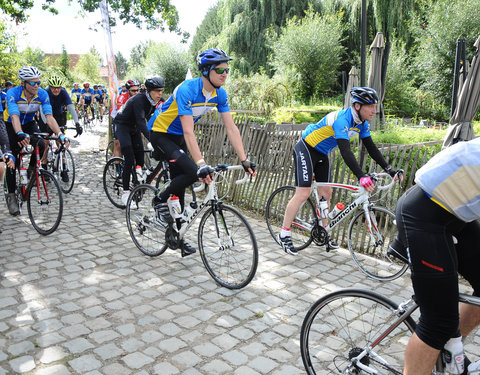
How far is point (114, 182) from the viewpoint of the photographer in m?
7.65

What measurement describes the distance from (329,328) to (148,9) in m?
14.8

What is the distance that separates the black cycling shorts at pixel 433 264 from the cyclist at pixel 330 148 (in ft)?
Answer: 8.10

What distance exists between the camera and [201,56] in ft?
14.2

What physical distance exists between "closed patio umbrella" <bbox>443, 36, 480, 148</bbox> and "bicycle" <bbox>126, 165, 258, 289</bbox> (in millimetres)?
4419

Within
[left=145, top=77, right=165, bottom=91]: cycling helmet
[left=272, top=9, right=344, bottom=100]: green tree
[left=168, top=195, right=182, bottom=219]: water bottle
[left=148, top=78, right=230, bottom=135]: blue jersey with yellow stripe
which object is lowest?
[left=168, top=195, right=182, bottom=219]: water bottle

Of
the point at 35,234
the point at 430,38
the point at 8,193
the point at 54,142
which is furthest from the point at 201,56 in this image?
the point at 430,38

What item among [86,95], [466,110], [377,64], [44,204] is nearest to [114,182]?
[44,204]

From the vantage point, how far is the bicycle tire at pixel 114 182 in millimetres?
7532

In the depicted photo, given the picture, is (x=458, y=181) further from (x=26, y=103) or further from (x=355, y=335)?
(x=26, y=103)

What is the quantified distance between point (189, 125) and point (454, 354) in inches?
119

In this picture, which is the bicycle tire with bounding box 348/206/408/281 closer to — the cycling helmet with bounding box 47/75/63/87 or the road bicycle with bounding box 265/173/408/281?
the road bicycle with bounding box 265/173/408/281

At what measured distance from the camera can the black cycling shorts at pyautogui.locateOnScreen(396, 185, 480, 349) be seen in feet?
7.11

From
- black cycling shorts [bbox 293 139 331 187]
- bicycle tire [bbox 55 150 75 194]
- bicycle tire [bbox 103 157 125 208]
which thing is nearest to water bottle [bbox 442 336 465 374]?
black cycling shorts [bbox 293 139 331 187]

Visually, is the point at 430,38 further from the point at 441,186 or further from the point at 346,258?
the point at 441,186
